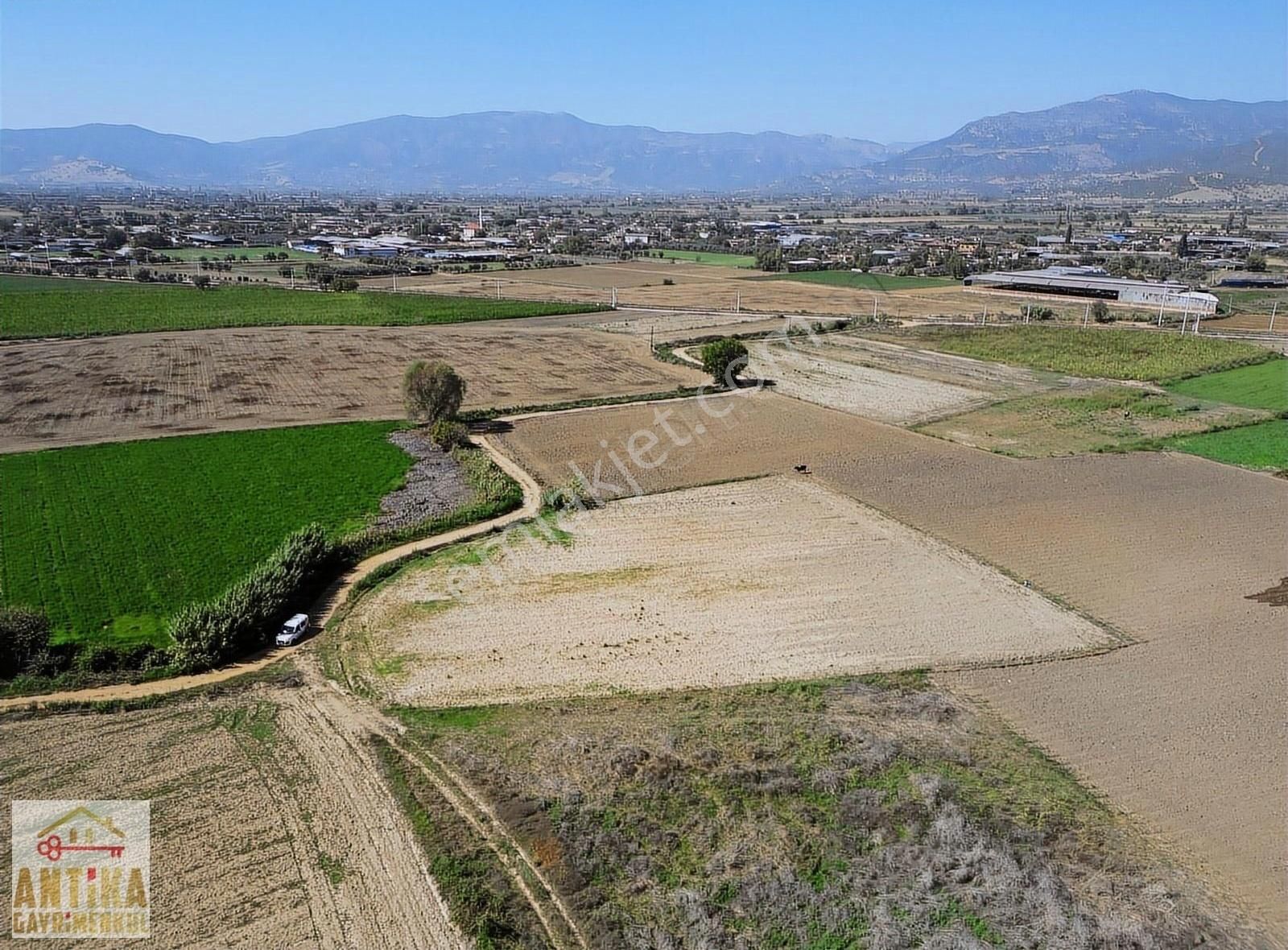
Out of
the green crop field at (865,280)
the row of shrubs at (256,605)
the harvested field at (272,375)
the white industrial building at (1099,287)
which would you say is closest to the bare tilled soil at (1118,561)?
the harvested field at (272,375)

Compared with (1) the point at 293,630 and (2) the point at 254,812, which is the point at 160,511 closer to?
(1) the point at 293,630

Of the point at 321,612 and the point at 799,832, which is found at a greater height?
the point at 321,612

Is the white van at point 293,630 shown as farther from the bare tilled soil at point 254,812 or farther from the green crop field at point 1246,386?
the green crop field at point 1246,386

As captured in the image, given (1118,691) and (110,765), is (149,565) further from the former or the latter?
(1118,691)

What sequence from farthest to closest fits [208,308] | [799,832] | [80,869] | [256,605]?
[208,308], [256,605], [799,832], [80,869]

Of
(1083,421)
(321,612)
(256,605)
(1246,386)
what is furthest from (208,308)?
(1246,386)

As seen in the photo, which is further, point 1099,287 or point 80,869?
point 1099,287

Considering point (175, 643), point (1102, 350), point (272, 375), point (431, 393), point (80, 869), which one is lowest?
point (80, 869)
